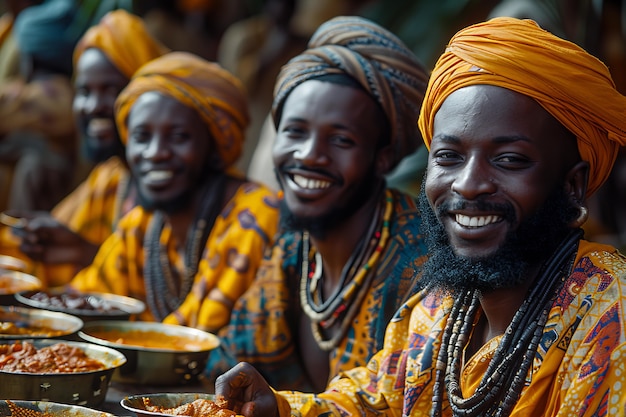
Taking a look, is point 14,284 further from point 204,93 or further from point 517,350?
point 517,350

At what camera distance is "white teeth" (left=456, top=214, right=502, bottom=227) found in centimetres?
211

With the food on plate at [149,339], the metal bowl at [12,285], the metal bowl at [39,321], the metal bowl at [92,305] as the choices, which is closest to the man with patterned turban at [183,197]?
the metal bowl at [92,305]

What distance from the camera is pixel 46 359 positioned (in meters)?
2.53

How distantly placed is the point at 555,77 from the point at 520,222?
1.15ft

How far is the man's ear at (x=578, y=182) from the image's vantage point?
2160 millimetres

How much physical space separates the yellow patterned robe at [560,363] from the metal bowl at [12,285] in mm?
1575

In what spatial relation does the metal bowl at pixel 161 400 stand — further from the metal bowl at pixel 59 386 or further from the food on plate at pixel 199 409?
the metal bowl at pixel 59 386

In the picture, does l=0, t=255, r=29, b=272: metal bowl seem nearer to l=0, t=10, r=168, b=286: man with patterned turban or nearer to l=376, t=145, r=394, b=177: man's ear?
l=0, t=10, r=168, b=286: man with patterned turban

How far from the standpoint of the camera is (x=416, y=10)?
247 inches

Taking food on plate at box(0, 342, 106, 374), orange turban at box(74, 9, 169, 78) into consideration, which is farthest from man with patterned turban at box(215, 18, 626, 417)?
orange turban at box(74, 9, 169, 78)

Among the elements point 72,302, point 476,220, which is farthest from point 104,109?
point 476,220

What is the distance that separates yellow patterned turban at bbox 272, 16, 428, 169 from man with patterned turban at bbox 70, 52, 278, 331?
2.75ft

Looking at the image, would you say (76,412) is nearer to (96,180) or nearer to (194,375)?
(194,375)

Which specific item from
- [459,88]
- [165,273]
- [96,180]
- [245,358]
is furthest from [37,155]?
[459,88]
